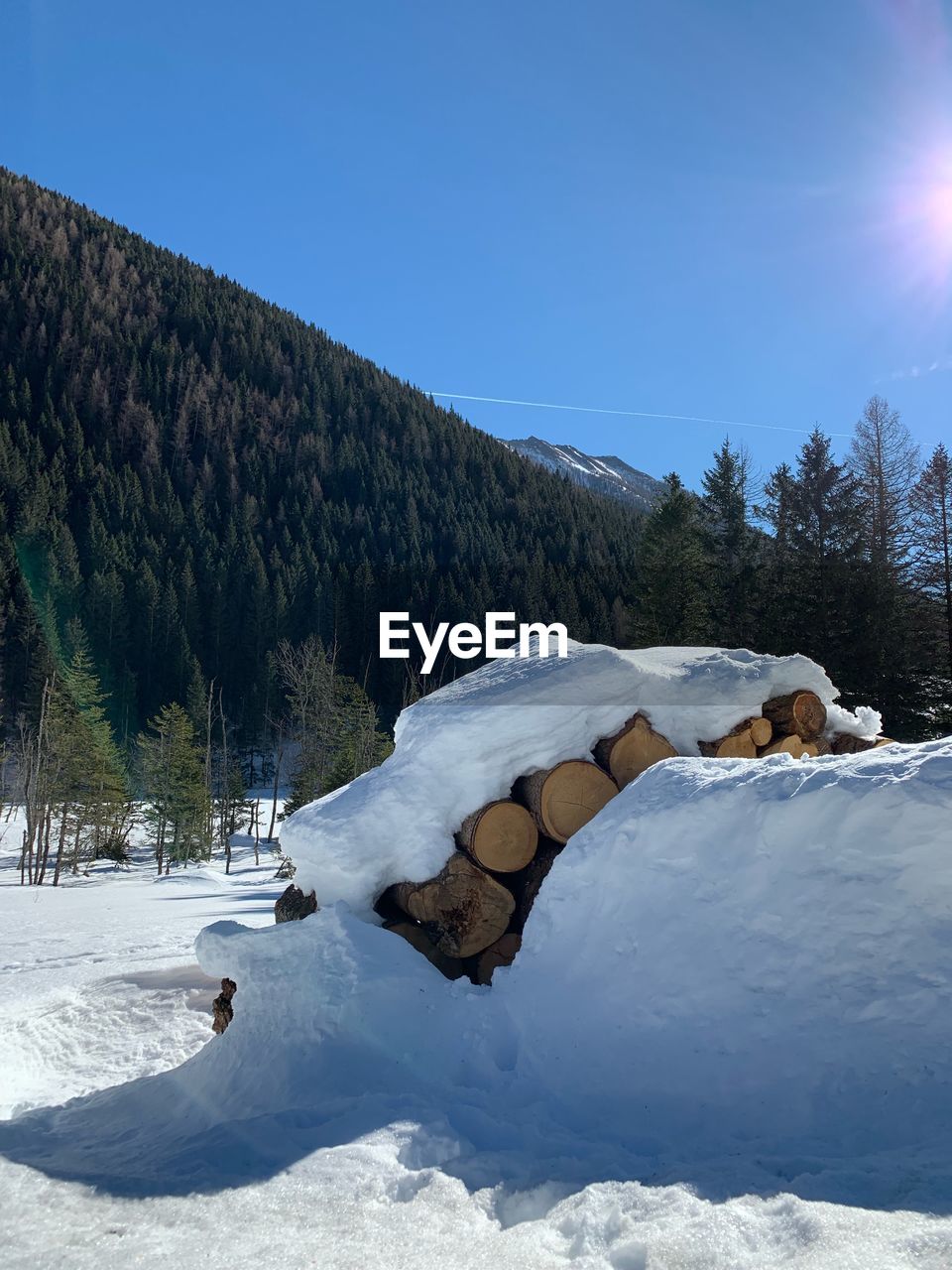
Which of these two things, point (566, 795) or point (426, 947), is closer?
point (426, 947)

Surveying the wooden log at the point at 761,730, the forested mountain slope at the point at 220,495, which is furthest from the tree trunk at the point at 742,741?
the forested mountain slope at the point at 220,495

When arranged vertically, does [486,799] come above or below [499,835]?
above

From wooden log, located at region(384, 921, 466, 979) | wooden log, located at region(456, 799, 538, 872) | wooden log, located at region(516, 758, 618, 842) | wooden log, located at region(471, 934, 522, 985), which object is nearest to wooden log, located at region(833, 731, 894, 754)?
wooden log, located at region(516, 758, 618, 842)

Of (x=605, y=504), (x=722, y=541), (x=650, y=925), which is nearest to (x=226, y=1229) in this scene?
(x=650, y=925)

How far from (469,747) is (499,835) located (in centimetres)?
53

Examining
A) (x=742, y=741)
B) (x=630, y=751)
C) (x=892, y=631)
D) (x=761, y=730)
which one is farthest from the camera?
(x=892, y=631)

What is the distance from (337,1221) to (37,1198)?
114 cm

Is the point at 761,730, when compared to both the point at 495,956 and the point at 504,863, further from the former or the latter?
the point at 495,956

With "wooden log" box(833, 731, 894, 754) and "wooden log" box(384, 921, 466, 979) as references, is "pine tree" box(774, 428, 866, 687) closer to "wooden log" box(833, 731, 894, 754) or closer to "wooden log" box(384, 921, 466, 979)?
"wooden log" box(833, 731, 894, 754)

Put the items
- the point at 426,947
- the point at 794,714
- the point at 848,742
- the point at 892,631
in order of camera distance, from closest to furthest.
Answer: the point at 426,947, the point at 794,714, the point at 848,742, the point at 892,631

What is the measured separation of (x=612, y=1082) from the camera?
303 cm

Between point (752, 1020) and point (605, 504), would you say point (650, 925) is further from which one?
point (605, 504)

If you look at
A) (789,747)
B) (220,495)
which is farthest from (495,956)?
(220,495)

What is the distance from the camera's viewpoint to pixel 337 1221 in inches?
95.3
